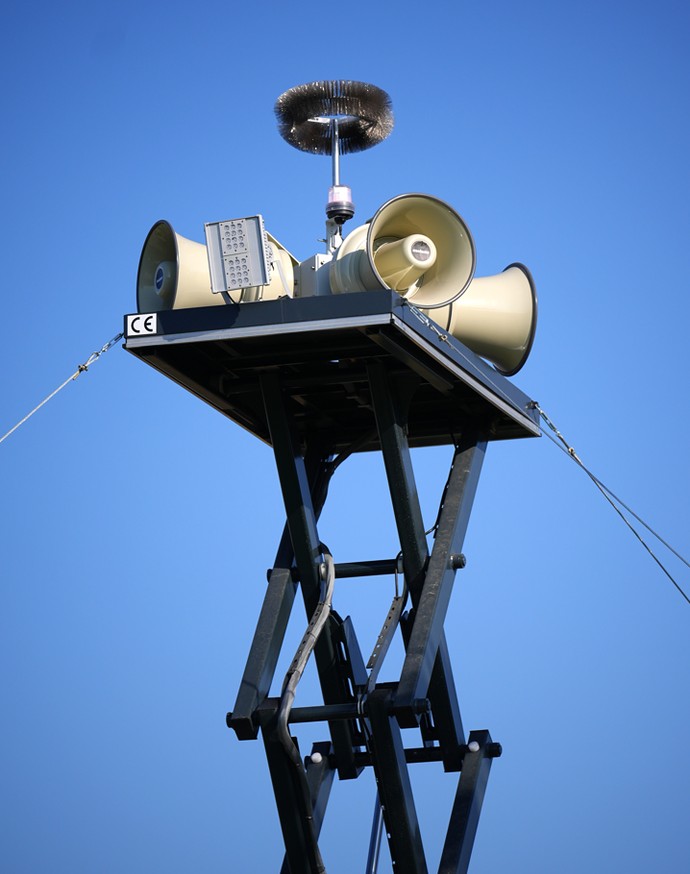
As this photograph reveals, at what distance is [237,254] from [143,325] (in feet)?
3.33

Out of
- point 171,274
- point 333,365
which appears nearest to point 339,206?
point 333,365

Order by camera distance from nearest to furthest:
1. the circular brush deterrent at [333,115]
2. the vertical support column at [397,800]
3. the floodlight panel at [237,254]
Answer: the floodlight panel at [237,254], the vertical support column at [397,800], the circular brush deterrent at [333,115]

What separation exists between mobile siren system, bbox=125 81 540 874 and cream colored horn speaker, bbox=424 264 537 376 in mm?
15

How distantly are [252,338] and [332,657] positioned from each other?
3202 millimetres

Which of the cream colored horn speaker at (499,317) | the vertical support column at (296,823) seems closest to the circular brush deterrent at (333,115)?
the cream colored horn speaker at (499,317)

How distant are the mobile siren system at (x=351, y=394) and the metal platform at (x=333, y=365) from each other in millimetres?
19

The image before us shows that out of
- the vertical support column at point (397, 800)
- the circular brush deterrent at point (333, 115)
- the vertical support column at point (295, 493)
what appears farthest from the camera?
the circular brush deterrent at point (333, 115)

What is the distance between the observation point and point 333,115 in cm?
1611

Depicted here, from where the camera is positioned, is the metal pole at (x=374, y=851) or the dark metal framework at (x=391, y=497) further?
the metal pole at (x=374, y=851)

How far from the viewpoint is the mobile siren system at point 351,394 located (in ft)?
45.5

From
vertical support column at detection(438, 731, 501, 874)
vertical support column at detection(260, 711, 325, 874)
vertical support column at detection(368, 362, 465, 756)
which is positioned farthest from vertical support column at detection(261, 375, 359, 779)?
vertical support column at detection(438, 731, 501, 874)

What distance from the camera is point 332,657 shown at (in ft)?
50.5

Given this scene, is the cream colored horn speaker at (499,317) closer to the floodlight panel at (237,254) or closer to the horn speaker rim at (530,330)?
the horn speaker rim at (530,330)

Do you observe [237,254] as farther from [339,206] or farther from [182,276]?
[339,206]
